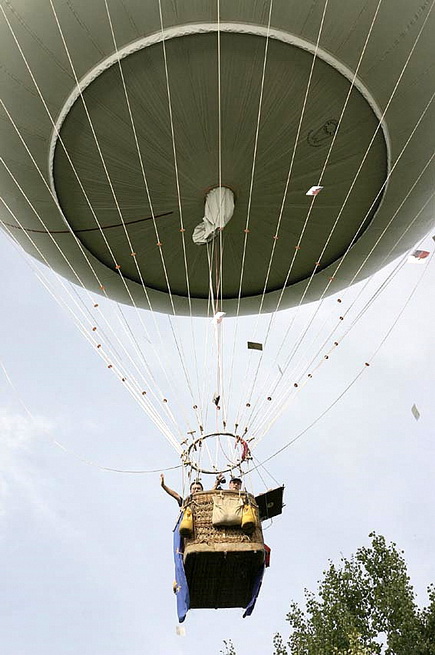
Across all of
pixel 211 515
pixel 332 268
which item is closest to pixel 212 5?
pixel 332 268

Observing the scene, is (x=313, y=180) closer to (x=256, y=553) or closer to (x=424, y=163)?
(x=424, y=163)

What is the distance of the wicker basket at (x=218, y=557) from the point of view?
21.4 ft

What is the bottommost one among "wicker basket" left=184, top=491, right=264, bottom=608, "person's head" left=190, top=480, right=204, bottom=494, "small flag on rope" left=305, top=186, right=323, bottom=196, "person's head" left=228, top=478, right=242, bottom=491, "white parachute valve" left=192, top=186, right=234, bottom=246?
"wicker basket" left=184, top=491, right=264, bottom=608

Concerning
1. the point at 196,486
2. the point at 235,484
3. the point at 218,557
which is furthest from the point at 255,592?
the point at 196,486

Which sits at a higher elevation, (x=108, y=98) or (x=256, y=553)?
(x=108, y=98)

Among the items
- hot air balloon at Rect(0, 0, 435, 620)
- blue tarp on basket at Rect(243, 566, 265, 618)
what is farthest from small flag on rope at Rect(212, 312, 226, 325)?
blue tarp on basket at Rect(243, 566, 265, 618)

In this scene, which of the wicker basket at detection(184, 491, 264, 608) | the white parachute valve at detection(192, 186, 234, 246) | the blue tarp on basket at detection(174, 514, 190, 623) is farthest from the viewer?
the white parachute valve at detection(192, 186, 234, 246)

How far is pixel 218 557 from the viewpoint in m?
6.54

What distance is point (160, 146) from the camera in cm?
787

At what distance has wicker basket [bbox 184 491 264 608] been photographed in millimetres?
6531

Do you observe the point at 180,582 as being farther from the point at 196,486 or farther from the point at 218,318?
the point at 218,318

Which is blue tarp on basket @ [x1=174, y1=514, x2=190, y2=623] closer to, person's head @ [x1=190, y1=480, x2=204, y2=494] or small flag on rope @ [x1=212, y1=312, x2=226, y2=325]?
person's head @ [x1=190, y1=480, x2=204, y2=494]

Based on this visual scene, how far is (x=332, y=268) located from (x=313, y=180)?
1890 millimetres

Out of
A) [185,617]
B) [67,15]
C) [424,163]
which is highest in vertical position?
[67,15]
